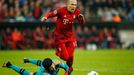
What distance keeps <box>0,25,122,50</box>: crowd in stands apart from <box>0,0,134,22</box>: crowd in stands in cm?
89

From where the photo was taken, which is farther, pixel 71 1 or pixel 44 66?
pixel 71 1

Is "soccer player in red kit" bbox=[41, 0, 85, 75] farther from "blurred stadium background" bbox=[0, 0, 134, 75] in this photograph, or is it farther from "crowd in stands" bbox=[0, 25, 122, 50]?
"crowd in stands" bbox=[0, 25, 122, 50]

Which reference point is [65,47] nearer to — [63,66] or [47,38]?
[63,66]

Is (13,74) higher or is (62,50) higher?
(62,50)

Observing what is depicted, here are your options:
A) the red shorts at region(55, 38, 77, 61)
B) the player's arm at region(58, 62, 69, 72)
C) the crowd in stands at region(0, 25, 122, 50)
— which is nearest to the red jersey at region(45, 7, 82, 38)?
the red shorts at region(55, 38, 77, 61)

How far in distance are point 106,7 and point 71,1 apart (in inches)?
852

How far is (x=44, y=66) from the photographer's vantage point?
45.9 feet

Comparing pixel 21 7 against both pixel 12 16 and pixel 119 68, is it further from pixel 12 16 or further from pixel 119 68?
pixel 119 68

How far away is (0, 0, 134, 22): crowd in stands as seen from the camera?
113 ft

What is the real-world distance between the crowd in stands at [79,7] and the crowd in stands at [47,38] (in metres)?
0.89

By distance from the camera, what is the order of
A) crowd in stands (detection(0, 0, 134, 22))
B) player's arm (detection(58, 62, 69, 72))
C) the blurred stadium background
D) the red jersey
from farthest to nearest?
crowd in stands (detection(0, 0, 134, 22))
the blurred stadium background
the red jersey
player's arm (detection(58, 62, 69, 72))

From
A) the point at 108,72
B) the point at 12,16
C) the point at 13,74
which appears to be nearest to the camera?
the point at 13,74

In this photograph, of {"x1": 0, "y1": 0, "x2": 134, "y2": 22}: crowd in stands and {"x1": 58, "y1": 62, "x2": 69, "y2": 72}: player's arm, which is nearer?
{"x1": 58, "y1": 62, "x2": 69, "y2": 72}: player's arm

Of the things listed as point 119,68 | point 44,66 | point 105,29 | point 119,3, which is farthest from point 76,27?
point 44,66
